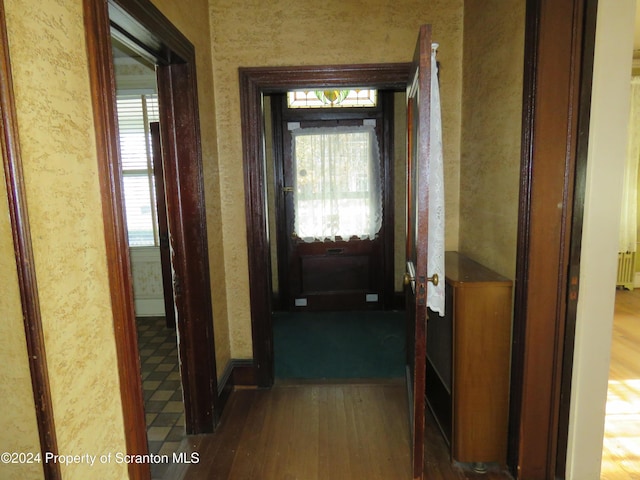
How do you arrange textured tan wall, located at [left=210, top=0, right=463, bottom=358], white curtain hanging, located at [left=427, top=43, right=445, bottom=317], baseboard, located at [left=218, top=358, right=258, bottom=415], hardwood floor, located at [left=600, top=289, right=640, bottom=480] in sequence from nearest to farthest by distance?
white curtain hanging, located at [left=427, top=43, right=445, bottom=317] < hardwood floor, located at [left=600, top=289, right=640, bottom=480] < textured tan wall, located at [left=210, top=0, right=463, bottom=358] < baseboard, located at [left=218, top=358, right=258, bottom=415]

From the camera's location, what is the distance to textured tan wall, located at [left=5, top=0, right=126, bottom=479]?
0.91 meters

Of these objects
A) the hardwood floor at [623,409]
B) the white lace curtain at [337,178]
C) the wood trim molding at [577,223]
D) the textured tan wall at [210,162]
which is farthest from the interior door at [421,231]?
the white lace curtain at [337,178]

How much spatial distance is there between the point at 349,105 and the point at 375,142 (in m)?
0.48

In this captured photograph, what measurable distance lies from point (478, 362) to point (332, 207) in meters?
2.50

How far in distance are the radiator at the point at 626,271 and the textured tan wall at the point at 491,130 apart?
158 inches

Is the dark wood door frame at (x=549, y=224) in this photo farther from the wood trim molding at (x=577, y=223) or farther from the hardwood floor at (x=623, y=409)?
the hardwood floor at (x=623, y=409)

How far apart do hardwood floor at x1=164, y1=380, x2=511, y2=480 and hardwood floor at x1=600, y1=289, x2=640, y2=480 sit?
1.93 feet

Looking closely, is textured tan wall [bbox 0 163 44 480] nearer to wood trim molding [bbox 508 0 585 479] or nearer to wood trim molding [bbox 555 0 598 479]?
wood trim molding [bbox 508 0 585 479]

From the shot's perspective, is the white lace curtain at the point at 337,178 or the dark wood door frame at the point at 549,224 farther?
the white lace curtain at the point at 337,178

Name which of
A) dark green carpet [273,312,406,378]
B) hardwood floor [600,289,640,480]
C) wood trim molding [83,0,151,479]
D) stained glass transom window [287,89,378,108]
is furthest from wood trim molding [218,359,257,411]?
stained glass transom window [287,89,378,108]

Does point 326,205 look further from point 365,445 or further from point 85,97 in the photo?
point 85,97

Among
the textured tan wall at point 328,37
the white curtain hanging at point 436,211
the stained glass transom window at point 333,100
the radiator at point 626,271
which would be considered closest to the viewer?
the white curtain hanging at point 436,211

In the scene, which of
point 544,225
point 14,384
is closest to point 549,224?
point 544,225

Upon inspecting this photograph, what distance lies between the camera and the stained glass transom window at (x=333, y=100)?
3.83 meters
